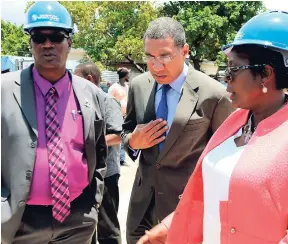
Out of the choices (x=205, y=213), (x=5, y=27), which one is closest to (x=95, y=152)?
(x=205, y=213)

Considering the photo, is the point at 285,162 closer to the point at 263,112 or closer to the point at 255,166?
the point at 255,166

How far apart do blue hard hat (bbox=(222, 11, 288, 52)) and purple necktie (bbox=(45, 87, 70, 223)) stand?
1.31 metres

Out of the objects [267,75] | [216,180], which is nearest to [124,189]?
[216,180]

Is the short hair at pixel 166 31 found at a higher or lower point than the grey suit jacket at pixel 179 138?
higher

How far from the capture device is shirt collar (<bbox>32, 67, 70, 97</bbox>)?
2678 millimetres

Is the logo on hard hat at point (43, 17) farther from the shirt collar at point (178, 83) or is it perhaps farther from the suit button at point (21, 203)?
the suit button at point (21, 203)

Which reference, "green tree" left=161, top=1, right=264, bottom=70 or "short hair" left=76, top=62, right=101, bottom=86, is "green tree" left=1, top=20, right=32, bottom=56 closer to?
"green tree" left=161, top=1, right=264, bottom=70

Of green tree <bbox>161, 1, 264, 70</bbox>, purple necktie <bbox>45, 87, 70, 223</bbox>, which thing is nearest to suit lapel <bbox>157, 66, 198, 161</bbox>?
purple necktie <bbox>45, 87, 70, 223</bbox>

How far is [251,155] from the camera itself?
166 centimetres

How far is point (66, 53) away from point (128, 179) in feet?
16.2

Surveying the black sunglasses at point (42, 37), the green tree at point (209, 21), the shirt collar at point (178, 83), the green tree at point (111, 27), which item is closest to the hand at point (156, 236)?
the shirt collar at point (178, 83)

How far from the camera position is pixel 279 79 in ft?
5.82

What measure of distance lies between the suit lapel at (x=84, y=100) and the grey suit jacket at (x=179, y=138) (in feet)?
1.05

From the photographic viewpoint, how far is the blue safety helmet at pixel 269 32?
169cm
